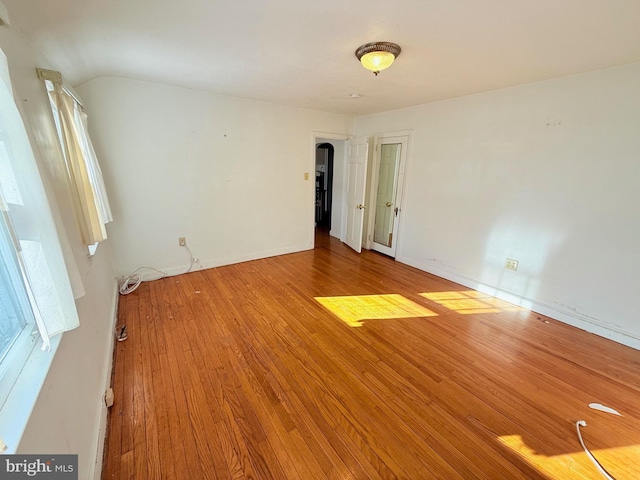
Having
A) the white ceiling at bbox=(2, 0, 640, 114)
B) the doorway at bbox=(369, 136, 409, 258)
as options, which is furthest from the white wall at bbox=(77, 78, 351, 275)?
the doorway at bbox=(369, 136, 409, 258)

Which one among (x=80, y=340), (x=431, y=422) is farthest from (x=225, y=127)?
(x=431, y=422)

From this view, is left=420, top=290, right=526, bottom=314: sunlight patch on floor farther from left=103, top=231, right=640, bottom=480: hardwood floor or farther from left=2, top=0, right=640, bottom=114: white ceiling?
left=2, top=0, right=640, bottom=114: white ceiling

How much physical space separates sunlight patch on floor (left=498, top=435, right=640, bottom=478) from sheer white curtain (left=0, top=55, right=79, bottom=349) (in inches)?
92.8

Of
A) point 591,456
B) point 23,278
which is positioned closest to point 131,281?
point 23,278

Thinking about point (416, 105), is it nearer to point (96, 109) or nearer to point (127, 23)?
point (127, 23)

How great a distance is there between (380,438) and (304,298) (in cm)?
172

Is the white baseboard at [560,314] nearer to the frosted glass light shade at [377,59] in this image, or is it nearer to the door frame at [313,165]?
the door frame at [313,165]

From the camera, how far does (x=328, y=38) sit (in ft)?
5.96

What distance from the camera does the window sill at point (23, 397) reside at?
2.54 feet

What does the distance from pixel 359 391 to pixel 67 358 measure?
5.54ft

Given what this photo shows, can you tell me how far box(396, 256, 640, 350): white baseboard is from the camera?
240 centimetres

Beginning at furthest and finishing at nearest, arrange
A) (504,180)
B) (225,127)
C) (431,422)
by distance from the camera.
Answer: (225,127) → (504,180) → (431,422)

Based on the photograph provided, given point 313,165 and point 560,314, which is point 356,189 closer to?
point 313,165

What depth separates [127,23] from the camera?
170cm
